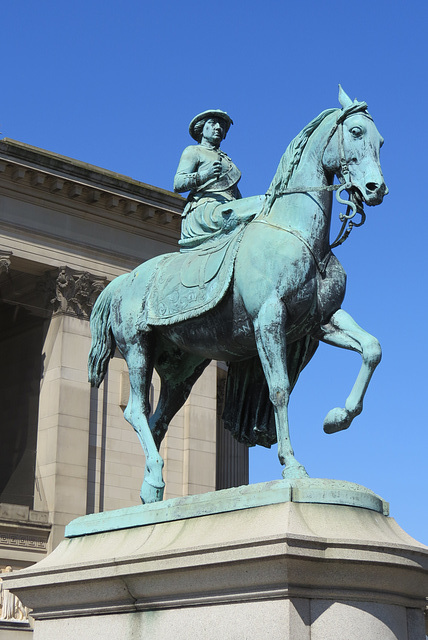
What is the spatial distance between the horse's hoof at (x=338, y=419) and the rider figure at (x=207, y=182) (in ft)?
7.71

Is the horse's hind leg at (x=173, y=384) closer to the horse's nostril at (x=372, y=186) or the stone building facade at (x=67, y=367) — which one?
the horse's nostril at (x=372, y=186)

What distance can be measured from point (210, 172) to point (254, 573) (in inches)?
184

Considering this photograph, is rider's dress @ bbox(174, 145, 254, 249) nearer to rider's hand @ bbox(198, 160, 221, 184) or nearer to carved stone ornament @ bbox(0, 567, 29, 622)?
rider's hand @ bbox(198, 160, 221, 184)

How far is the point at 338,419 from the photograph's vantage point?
9008 millimetres

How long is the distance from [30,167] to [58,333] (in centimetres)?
549

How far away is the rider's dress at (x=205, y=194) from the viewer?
1060 centimetres

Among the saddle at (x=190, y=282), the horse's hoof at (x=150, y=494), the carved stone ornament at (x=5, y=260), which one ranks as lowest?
the horse's hoof at (x=150, y=494)

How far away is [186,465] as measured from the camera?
35938 mm

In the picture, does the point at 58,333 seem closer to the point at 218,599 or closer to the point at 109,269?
the point at 109,269

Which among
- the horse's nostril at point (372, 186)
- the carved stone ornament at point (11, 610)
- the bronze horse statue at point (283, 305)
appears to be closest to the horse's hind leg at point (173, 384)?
the bronze horse statue at point (283, 305)

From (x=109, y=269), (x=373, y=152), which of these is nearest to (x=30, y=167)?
(x=109, y=269)

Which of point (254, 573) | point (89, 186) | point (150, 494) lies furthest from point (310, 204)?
point (89, 186)

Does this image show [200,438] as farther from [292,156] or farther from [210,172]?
[292,156]

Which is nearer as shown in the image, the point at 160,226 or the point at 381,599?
the point at 381,599
